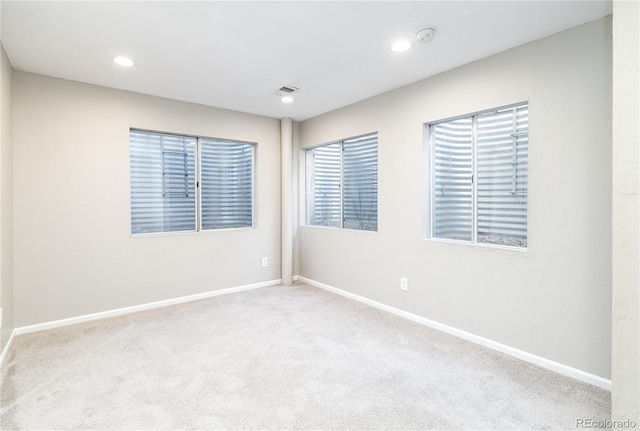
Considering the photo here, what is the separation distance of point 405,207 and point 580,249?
1479mm

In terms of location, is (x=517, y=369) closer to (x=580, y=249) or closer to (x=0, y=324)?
(x=580, y=249)

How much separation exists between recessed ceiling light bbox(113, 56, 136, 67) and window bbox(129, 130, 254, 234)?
→ 100cm

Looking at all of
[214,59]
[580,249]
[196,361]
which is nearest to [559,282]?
[580,249]

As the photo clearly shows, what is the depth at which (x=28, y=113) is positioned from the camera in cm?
299

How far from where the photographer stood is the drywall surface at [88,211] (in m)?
3.01

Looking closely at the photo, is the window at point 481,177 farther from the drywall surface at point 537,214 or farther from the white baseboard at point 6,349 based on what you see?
the white baseboard at point 6,349

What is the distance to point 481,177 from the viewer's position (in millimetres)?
2857

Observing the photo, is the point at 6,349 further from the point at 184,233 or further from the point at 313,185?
the point at 313,185

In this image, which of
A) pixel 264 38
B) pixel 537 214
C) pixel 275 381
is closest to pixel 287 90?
pixel 264 38

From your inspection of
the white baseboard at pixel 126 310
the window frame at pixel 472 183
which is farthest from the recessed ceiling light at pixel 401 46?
the white baseboard at pixel 126 310

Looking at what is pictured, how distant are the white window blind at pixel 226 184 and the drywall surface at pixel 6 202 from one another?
178cm

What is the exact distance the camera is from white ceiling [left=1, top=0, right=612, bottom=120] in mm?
2033

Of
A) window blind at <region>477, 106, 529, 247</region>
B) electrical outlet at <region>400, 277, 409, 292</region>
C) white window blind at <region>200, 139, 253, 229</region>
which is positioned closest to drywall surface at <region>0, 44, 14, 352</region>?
white window blind at <region>200, 139, 253, 229</region>

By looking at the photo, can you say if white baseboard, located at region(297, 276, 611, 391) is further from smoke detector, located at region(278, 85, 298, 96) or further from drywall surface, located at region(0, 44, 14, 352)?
drywall surface, located at region(0, 44, 14, 352)
